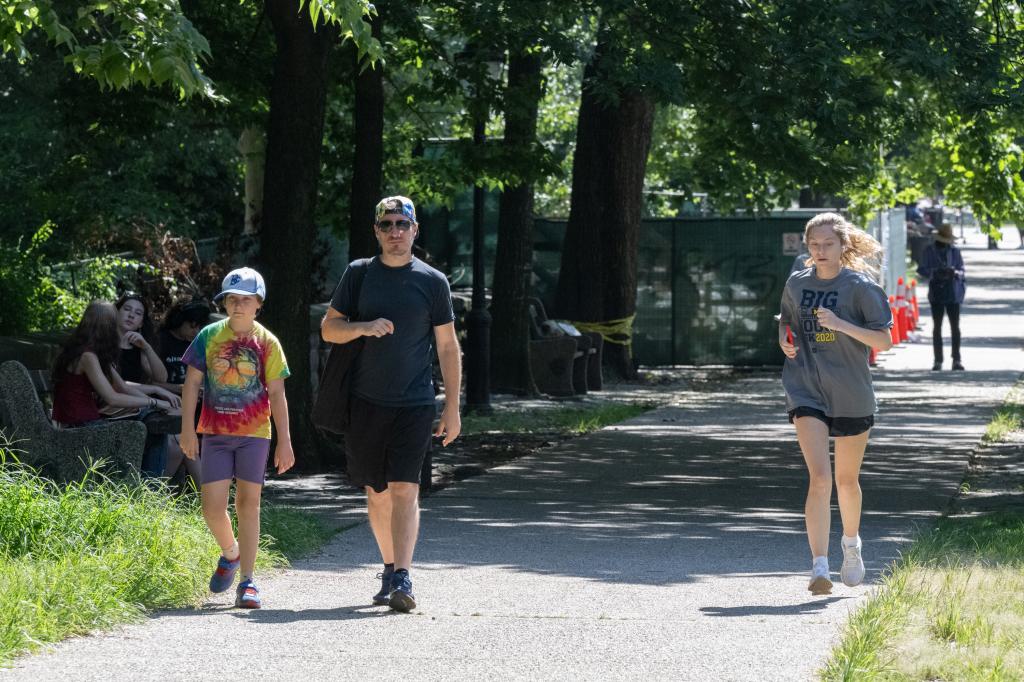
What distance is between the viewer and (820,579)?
7.63 m

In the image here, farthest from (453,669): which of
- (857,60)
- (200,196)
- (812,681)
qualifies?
(200,196)

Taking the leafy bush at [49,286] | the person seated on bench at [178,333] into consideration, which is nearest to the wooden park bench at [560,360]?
the leafy bush at [49,286]

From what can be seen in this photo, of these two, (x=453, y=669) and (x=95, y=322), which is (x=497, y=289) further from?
(x=453, y=669)

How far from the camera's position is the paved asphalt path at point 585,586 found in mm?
6254

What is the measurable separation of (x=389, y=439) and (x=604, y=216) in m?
14.7

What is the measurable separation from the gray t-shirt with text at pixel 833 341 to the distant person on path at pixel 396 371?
1571 millimetres

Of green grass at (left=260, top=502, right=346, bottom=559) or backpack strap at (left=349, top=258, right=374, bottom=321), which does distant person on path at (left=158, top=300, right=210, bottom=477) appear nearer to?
green grass at (left=260, top=502, right=346, bottom=559)

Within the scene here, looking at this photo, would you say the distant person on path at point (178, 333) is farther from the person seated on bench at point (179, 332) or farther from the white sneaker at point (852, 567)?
the white sneaker at point (852, 567)

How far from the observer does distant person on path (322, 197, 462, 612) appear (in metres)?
7.34

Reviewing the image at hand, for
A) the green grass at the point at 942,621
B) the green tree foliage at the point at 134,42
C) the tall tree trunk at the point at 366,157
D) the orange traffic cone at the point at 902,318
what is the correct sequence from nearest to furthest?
the green grass at the point at 942,621 < the green tree foliage at the point at 134,42 < the tall tree trunk at the point at 366,157 < the orange traffic cone at the point at 902,318

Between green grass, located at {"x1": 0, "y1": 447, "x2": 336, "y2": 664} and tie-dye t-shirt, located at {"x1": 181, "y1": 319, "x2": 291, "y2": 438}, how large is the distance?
0.65 meters

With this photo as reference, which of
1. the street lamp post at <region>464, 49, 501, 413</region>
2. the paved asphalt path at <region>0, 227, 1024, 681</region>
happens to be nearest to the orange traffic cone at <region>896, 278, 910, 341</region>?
the street lamp post at <region>464, 49, 501, 413</region>

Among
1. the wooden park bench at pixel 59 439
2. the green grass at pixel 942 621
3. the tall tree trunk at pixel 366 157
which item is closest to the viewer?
the green grass at pixel 942 621

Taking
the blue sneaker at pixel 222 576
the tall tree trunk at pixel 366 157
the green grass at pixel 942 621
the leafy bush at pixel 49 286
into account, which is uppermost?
the tall tree trunk at pixel 366 157
